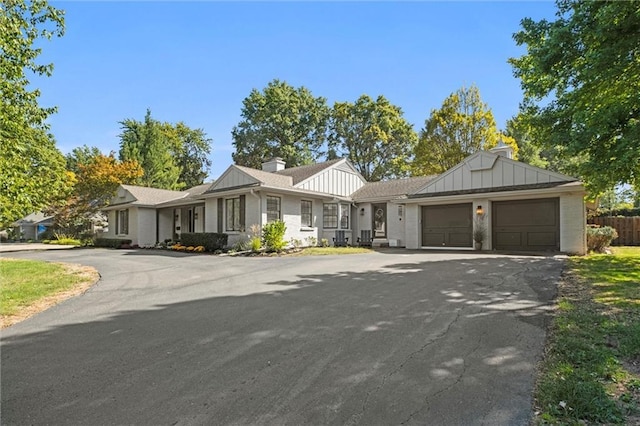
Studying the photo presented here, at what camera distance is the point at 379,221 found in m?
20.5

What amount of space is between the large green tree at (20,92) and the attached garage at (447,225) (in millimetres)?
15030

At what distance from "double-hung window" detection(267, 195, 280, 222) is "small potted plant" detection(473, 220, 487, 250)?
29.0 feet

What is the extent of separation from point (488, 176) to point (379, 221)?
6.52 meters

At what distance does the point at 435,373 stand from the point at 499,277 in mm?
5628

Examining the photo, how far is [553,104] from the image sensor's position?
9.61 m

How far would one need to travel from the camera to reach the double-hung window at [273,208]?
16953mm

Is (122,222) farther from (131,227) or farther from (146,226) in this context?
(146,226)

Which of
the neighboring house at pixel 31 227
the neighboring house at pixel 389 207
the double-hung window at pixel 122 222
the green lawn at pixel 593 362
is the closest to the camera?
the green lawn at pixel 593 362

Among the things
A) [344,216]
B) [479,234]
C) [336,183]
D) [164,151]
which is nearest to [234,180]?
[336,183]

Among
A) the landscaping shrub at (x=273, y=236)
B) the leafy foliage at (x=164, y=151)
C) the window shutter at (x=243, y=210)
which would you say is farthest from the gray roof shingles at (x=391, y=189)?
the leafy foliage at (x=164, y=151)

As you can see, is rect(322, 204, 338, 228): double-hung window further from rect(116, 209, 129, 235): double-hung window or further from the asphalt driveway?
rect(116, 209, 129, 235): double-hung window

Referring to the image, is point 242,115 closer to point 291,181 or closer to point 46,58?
point 291,181

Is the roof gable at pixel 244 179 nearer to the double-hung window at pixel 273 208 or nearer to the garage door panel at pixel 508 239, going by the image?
the double-hung window at pixel 273 208

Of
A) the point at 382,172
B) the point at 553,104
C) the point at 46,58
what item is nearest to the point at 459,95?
the point at 382,172
